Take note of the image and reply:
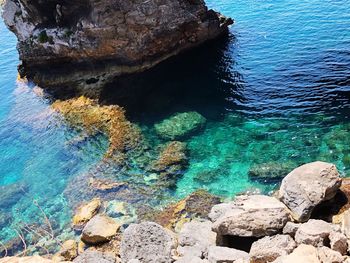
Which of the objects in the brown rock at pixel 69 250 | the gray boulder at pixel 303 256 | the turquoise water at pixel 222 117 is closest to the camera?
the gray boulder at pixel 303 256

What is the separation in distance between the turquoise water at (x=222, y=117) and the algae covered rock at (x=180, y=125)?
665mm

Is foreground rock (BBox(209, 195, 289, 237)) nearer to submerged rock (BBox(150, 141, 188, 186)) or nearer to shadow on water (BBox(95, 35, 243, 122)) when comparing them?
submerged rock (BBox(150, 141, 188, 186))

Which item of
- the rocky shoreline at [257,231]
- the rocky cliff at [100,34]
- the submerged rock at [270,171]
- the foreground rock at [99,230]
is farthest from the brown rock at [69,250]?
the rocky cliff at [100,34]

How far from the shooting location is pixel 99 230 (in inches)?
813

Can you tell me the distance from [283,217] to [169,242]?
5242 millimetres

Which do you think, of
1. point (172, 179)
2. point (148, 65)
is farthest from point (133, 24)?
point (172, 179)

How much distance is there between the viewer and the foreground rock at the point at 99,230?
20.5m

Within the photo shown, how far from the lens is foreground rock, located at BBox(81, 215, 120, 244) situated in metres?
20.5

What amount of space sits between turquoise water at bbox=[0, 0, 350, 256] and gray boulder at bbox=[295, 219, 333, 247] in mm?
6558

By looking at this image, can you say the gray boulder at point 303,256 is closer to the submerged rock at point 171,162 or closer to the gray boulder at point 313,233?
the gray boulder at point 313,233

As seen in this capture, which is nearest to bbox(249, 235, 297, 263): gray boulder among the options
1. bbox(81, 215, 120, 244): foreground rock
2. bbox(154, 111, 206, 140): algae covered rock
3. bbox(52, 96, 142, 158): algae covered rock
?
bbox(81, 215, 120, 244): foreground rock

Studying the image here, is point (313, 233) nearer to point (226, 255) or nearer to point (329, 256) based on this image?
point (329, 256)

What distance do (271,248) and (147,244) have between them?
225 inches

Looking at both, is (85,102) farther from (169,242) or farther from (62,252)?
(169,242)
